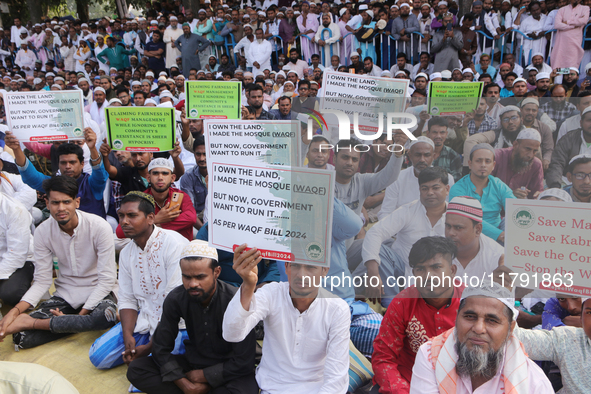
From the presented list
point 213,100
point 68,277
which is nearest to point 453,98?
point 213,100

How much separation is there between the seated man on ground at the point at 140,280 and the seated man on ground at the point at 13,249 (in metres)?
1.20

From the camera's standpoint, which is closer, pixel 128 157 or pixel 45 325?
pixel 45 325

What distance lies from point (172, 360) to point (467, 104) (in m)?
2.49

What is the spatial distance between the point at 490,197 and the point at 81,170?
3.67 meters

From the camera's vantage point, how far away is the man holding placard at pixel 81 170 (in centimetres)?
396

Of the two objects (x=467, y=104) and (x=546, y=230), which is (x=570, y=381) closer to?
(x=546, y=230)

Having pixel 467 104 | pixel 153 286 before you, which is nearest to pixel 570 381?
pixel 467 104

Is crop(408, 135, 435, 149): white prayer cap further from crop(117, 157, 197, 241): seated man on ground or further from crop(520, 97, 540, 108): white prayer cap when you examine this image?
crop(117, 157, 197, 241): seated man on ground

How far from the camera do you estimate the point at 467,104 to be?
283cm

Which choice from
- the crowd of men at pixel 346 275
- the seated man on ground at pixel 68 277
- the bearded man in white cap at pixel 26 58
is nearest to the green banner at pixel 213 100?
the crowd of men at pixel 346 275

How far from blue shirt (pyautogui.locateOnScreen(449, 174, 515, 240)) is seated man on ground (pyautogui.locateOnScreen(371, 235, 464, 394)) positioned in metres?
0.26

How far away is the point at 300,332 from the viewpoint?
224 centimetres

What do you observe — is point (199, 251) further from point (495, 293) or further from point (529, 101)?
point (529, 101)

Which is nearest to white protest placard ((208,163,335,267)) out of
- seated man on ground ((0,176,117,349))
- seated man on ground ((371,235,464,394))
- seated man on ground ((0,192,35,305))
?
seated man on ground ((371,235,464,394))
